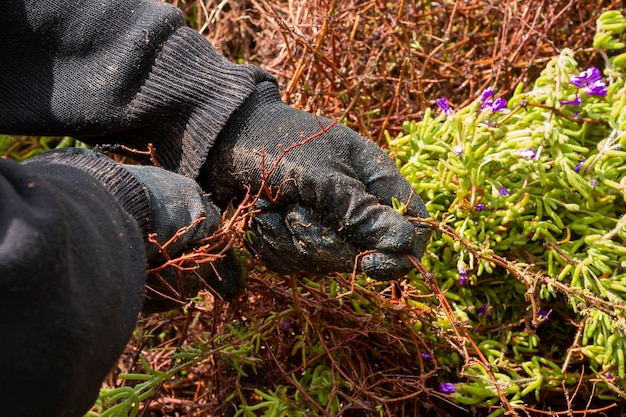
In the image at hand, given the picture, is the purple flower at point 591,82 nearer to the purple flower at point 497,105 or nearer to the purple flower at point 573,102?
the purple flower at point 573,102

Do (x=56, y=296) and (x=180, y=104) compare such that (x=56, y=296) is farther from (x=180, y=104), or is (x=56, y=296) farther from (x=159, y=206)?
(x=180, y=104)

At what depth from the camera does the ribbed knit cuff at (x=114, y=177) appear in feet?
4.93

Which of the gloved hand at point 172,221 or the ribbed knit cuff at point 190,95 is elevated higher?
the ribbed knit cuff at point 190,95

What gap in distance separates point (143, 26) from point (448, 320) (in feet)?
3.81

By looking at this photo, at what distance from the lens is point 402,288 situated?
216 cm

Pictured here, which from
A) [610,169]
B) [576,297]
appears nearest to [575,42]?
[610,169]

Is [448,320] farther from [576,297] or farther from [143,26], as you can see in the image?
[143,26]

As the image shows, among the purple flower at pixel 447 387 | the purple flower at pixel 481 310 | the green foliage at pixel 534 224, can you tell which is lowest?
the purple flower at pixel 447 387

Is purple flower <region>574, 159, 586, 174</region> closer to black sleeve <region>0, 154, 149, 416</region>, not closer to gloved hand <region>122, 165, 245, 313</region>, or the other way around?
gloved hand <region>122, 165, 245, 313</region>

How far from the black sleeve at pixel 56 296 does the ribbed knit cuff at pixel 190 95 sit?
0.60 m

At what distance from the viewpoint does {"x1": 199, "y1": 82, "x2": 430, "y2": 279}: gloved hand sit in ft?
5.68

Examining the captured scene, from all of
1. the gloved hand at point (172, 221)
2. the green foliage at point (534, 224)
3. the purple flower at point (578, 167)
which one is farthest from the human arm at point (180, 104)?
the purple flower at point (578, 167)

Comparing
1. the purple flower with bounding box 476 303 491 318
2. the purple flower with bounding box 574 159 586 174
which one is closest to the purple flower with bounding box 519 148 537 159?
the purple flower with bounding box 574 159 586 174

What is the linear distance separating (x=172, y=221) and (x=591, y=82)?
4.15 ft
